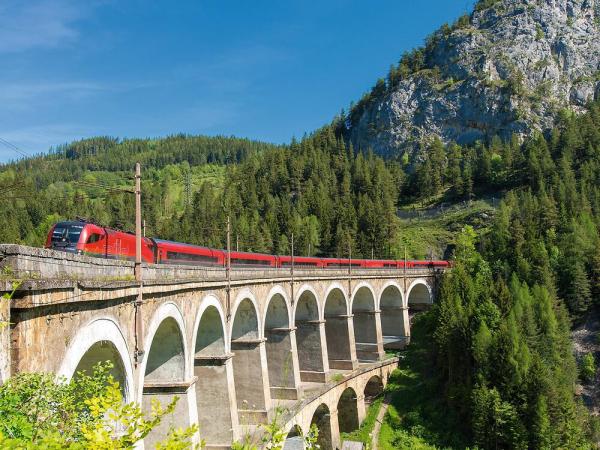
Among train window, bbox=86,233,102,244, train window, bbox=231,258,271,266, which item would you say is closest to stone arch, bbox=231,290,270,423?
train window, bbox=231,258,271,266

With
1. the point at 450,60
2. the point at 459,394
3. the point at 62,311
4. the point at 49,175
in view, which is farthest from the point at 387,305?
the point at 49,175

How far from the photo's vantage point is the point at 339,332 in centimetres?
4797

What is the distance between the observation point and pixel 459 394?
43.4m

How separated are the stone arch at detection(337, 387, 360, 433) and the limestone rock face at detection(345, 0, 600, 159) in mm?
104425

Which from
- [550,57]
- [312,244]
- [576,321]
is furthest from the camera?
[550,57]

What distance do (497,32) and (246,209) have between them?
3766 inches

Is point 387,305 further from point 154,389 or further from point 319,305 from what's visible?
point 154,389

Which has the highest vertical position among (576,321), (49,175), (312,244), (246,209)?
(49,175)

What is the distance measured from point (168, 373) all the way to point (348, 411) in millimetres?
28706

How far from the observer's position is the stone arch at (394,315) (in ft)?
201

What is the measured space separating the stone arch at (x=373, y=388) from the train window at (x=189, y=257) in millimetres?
22755

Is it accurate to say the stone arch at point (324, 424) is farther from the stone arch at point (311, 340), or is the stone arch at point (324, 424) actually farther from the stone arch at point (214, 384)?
the stone arch at point (214, 384)

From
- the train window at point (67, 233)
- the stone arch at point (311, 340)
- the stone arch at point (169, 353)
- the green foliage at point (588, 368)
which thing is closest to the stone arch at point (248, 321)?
the stone arch at point (169, 353)

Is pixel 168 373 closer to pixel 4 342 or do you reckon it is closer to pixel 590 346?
pixel 4 342
